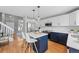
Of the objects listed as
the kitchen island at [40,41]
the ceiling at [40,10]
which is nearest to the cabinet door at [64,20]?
the ceiling at [40,10]

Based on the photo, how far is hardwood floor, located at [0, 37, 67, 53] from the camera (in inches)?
123

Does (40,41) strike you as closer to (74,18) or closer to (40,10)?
(40,10)

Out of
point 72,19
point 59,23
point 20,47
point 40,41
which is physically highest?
point 72,19

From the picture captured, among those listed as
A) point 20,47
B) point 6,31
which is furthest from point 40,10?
point 20,47

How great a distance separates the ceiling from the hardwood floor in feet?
3.13

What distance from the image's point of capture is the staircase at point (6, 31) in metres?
3.02

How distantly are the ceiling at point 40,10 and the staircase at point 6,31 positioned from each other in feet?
1.71

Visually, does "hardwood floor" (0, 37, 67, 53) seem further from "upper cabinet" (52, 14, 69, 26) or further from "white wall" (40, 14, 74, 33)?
"upper cabinet" (52, 14, 69, 26)

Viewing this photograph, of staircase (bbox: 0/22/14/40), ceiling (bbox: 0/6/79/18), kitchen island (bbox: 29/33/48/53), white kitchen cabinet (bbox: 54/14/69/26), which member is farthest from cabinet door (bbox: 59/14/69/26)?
staircase (bbox: 0/22/14/40)

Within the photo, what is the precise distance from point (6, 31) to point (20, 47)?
0.82 m

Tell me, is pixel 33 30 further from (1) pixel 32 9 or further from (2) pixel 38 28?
(1) pixel 32 9

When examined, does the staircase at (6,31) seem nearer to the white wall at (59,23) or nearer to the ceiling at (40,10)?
the ceiling at (40,10)

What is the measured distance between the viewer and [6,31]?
3.05 metres
